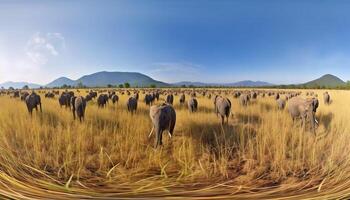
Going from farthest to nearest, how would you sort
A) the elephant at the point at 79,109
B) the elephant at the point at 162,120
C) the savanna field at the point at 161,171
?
the elephant at the point at 79,109 < the elephant at the point at 162,120 < the savanna field at the point at 161,171

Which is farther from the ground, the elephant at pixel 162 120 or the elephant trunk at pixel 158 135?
the elephant at pixel 162 120

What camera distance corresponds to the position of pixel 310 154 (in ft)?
7.34

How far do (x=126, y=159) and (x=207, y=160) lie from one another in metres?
0.60

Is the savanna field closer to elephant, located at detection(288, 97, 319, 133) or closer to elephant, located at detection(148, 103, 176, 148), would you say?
elephant, located at detection(148, 103, 176, 148)

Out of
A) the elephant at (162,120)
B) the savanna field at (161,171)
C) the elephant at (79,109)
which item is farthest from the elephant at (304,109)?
the elephant at (79,109)

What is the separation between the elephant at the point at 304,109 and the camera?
4225 mm

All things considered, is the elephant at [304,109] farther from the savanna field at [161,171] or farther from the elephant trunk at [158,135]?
the elephant trunk at [158,135]

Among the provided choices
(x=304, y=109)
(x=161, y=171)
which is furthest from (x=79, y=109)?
(x=304, y=109)

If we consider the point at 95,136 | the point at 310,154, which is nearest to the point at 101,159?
Result: the point at 95,136

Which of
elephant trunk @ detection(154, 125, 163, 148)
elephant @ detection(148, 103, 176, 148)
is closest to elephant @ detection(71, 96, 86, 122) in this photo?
elephant @ detection(148, 103, 176, 148)

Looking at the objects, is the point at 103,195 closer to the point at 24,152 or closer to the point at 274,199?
the point at 274,199

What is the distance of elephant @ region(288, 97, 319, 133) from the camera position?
422cm

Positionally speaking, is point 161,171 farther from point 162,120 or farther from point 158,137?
point 162,120

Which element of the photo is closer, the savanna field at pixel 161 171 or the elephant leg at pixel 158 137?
the savanna field at pixel 161 171
